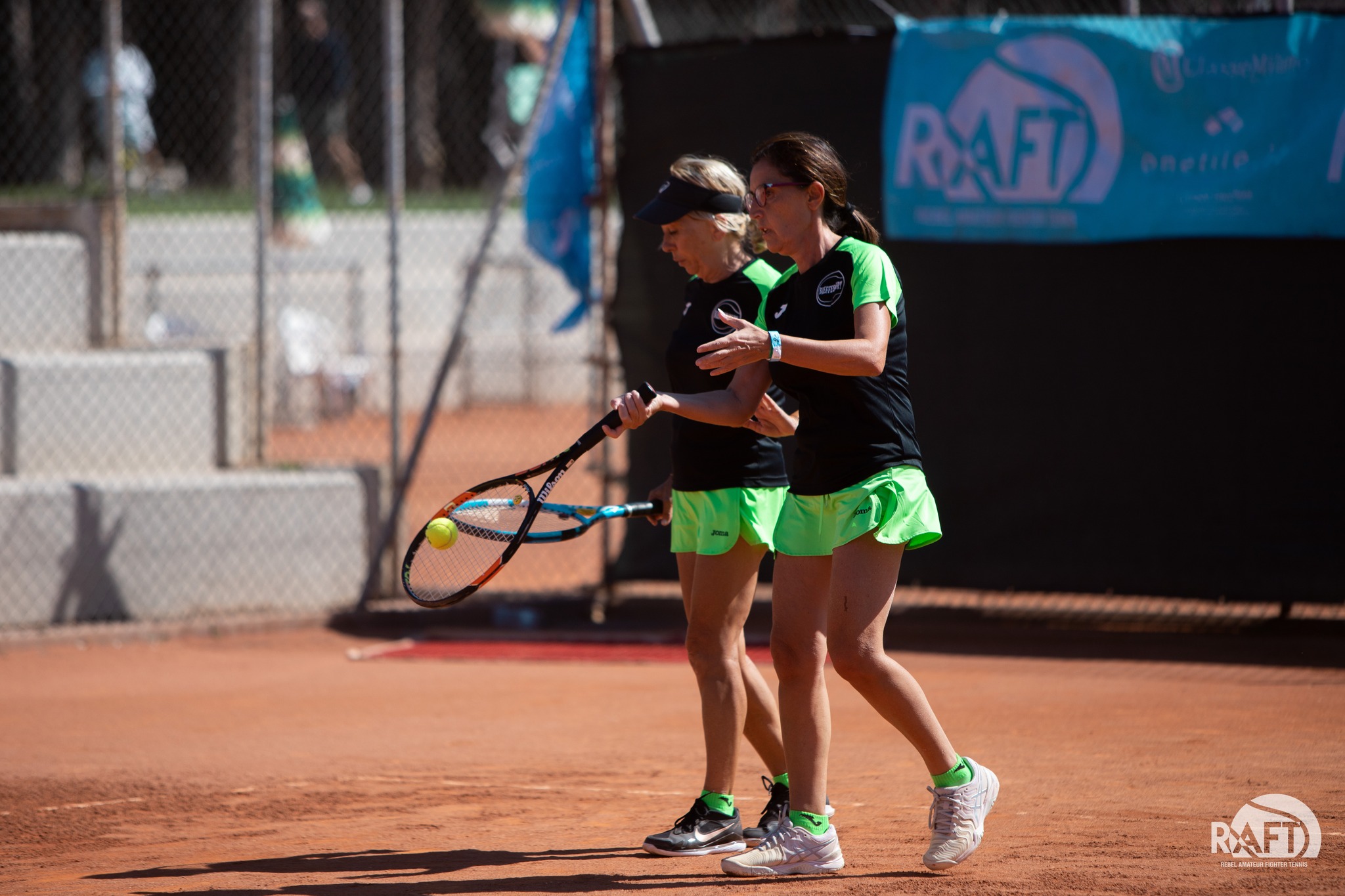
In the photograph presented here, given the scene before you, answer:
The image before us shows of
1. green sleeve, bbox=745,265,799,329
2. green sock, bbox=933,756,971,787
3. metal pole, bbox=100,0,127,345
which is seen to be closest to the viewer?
green sock, bbox=933,756,971,787

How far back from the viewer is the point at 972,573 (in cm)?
779

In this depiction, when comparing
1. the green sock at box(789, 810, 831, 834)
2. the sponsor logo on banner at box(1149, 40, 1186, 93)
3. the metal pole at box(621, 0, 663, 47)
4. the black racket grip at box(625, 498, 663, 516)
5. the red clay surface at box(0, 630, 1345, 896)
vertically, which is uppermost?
the metal pole at box(621, 0, 663, 47)

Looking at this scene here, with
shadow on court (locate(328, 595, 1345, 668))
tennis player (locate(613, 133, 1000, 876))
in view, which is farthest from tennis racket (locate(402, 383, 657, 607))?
shadow on court (locate(328, 595, 1345, 668))

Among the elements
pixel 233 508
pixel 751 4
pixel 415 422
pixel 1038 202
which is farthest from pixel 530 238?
pixel 751 4

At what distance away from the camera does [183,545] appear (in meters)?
8.20

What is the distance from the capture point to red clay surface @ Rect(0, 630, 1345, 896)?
13.8ft

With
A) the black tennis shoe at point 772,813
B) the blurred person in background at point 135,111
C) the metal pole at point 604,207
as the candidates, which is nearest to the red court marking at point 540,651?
the metal pole at point 604,207

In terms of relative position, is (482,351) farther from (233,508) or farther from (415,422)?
(233,508)

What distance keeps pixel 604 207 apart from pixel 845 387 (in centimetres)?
471

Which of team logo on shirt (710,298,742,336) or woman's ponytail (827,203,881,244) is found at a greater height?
woman's ponytail (827,203,881,244)

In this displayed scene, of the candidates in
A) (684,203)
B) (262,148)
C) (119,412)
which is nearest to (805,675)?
(684,203)

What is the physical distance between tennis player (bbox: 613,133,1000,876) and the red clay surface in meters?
0.20

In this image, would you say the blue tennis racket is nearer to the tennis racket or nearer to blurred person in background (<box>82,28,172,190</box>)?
the tennis racket

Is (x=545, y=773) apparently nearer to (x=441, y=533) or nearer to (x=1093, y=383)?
(x=441, y=533)
